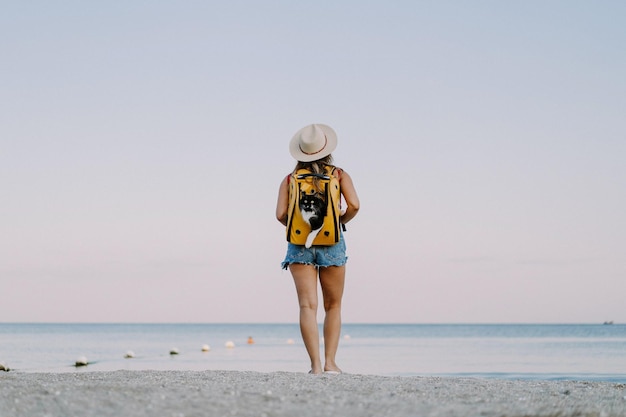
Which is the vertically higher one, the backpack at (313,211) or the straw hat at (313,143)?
the straw hat at (313,143)

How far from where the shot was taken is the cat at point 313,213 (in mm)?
7066

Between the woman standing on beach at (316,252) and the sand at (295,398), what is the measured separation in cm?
109

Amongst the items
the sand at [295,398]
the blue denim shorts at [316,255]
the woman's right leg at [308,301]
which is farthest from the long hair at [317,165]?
the sand at [295,398]

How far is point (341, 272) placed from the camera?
24.0 ft

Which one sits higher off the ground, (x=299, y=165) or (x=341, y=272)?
(x=299, y=165)

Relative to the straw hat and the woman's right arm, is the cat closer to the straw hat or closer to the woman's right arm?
the woman's right arm

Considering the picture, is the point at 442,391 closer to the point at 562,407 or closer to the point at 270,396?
the point at 562,407

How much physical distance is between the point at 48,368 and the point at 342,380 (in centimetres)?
1638

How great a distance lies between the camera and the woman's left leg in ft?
23.8

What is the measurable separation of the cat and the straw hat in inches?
15.4

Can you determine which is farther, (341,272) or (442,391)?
(341,272)

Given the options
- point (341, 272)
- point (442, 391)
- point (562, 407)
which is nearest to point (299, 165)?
point (341, 272)

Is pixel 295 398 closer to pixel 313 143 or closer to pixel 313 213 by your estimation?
pixel 313 213

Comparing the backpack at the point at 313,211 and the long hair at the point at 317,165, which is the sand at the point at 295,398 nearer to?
the backpack at the point at 313,211
